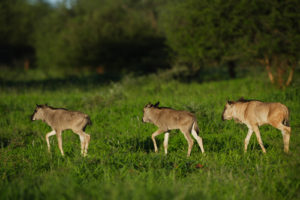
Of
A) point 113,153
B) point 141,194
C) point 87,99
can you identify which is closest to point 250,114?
point 113,153

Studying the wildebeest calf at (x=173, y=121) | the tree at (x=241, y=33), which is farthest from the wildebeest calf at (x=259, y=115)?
the tree at (x=241, y=33)

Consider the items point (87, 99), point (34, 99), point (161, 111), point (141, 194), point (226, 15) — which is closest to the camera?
point (141, 194)

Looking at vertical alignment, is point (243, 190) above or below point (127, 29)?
below

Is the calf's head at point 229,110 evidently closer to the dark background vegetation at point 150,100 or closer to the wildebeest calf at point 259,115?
the wildebeest calf at point 259,115

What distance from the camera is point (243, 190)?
16.2 ft

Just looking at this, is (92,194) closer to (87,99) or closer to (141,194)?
(141,194)

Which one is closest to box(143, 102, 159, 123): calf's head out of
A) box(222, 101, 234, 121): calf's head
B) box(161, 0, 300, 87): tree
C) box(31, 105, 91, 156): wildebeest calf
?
box(31, 105, 91, 156): wildebeest calf

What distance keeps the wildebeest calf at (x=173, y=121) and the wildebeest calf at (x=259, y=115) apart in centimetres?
134

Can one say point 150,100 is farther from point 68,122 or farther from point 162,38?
point 162,38

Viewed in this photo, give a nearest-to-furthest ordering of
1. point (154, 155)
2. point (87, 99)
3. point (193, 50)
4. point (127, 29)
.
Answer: point (154, 155), point (87, 99), point (193, 50), point (127, 29)

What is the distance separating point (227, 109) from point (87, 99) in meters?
7.61

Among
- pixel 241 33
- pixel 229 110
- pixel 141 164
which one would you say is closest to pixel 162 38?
pixel 241 33

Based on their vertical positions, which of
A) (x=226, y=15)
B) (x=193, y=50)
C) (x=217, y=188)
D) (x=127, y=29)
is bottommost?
(x=217, y=188)

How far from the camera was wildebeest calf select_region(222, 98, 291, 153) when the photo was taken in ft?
22.9
